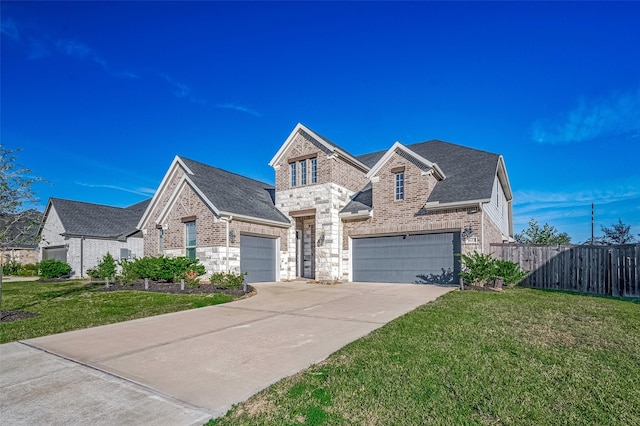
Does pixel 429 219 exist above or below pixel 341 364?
above

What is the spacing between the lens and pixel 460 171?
16516 mm

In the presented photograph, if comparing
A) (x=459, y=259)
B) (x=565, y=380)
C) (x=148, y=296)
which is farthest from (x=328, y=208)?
(x=565, y=380)

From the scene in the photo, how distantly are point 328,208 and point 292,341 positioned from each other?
11.7 meters

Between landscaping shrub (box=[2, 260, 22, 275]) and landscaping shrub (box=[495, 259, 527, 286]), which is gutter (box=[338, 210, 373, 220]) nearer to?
landscaping shrub (box=[495, 259, 527, 286])

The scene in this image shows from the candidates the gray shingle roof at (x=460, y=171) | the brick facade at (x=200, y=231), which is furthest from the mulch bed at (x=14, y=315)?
the gray shingle roof at (x=460, y=171)

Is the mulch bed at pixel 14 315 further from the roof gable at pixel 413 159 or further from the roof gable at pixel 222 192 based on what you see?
the roof gable at pixel 413 159

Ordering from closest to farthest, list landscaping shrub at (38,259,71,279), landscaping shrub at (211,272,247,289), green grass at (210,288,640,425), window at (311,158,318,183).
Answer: green grass at (210,288,640,425), landscaping shrub at (211,272,247,289), window at (311,158,318,183), landscaping shrub at (38,259,71,279)

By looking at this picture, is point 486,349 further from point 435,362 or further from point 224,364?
point 224,364

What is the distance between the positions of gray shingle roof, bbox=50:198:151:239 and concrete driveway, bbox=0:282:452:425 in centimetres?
2134

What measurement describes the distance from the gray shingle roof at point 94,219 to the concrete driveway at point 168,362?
70.0ft

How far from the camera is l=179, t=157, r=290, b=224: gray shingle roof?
17.0m

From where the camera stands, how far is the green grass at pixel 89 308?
312 inches

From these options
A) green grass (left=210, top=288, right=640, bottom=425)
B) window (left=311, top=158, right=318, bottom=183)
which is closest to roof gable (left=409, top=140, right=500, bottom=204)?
window (left=311, top=158, right=318, bottom=183)

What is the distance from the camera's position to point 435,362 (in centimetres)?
486
